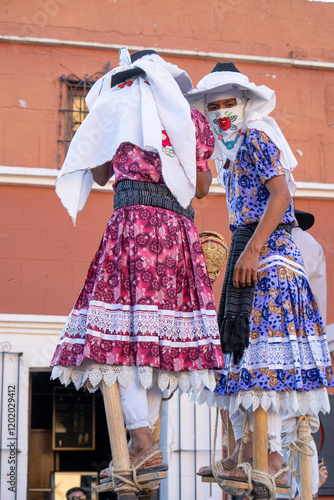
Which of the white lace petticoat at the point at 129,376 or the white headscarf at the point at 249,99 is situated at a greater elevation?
the white headscarf at the point at 249,99

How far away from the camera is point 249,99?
392 cm

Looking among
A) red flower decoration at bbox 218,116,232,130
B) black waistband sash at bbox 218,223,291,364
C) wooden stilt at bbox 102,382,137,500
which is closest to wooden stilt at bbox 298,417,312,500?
black waistband sash at bbox 218,223,291,364

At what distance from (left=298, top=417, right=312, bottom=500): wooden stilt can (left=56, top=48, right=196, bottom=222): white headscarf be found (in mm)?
1213

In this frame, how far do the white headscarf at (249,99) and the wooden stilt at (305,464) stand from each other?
116 centimetres

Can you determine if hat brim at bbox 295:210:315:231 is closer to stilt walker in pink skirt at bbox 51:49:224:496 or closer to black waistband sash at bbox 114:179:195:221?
stilt walker in pink skirt at bbox 51:49:224:496

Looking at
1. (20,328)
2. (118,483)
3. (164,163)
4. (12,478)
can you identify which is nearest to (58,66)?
(20,328)

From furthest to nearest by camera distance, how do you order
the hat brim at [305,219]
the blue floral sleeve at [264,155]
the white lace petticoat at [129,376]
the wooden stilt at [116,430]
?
the hat brim at [305,219] → the blue floral sleeve at [264,155] → the white lace petticoat at [129,376] → the wooden stilt at [116,430]

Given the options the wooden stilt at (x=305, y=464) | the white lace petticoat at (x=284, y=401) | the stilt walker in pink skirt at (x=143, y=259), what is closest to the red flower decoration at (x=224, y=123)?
the stilt walker in pink skirt at (x=143, y=259)

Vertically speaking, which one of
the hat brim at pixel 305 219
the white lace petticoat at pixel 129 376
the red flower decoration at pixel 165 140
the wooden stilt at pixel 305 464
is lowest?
the wooden stilt at pixel 305 464

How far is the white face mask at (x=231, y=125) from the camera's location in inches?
154

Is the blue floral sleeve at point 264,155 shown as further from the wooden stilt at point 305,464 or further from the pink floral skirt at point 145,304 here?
the wooden stilt at point 305,464

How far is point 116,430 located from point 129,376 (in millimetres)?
207

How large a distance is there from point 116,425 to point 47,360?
18.9 ft

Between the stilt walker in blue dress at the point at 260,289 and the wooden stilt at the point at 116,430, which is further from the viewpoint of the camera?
the stilt walker in blue dress at the point at 260,289
